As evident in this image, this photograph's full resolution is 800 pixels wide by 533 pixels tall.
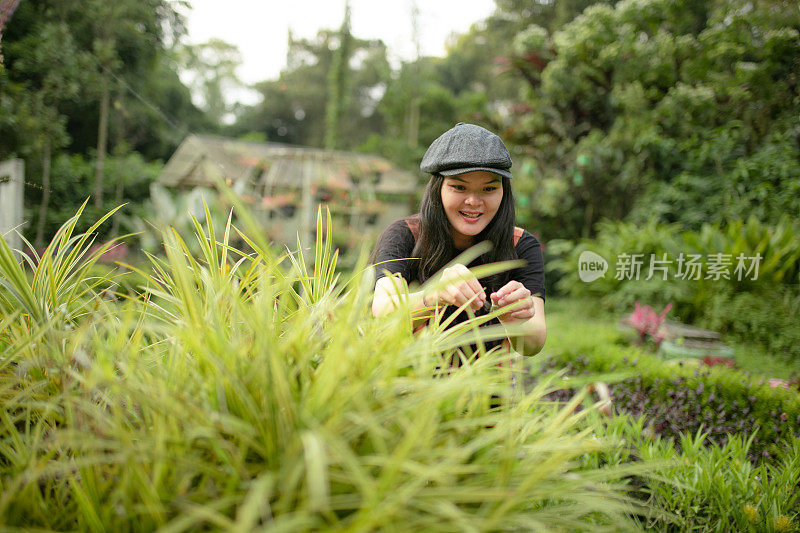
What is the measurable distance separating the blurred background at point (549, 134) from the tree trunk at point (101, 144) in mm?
10

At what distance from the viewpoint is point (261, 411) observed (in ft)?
2.31

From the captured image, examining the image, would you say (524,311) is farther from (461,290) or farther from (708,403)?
(708,403)

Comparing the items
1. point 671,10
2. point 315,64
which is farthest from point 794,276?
point 315,64

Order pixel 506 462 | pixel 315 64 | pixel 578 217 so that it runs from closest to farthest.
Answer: pixel 506 462
pixel 578 217
pixel 315 64

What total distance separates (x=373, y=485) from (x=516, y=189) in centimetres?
768

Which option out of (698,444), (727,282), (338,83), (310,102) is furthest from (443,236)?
(310,102)

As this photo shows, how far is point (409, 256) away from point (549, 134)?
24.1ft

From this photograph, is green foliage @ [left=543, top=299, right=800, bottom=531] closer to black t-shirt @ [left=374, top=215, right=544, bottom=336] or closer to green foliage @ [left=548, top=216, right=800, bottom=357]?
black t-shirt @ [left=374, top=215, right=544, bottom=336]

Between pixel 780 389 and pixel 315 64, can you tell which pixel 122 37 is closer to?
pixel 780 389

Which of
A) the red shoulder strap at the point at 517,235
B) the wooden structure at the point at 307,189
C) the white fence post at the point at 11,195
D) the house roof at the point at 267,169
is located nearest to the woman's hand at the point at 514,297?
the red shoulder strap at the point at 517,235

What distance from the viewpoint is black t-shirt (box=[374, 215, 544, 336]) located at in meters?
1.43

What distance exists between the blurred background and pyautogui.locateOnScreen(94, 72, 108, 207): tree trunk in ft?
0.03

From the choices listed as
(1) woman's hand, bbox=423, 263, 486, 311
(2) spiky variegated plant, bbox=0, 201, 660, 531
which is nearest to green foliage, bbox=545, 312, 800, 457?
(1) woman's hand, bbox=423, 263, 486, 311

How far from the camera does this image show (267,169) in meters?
7.02
